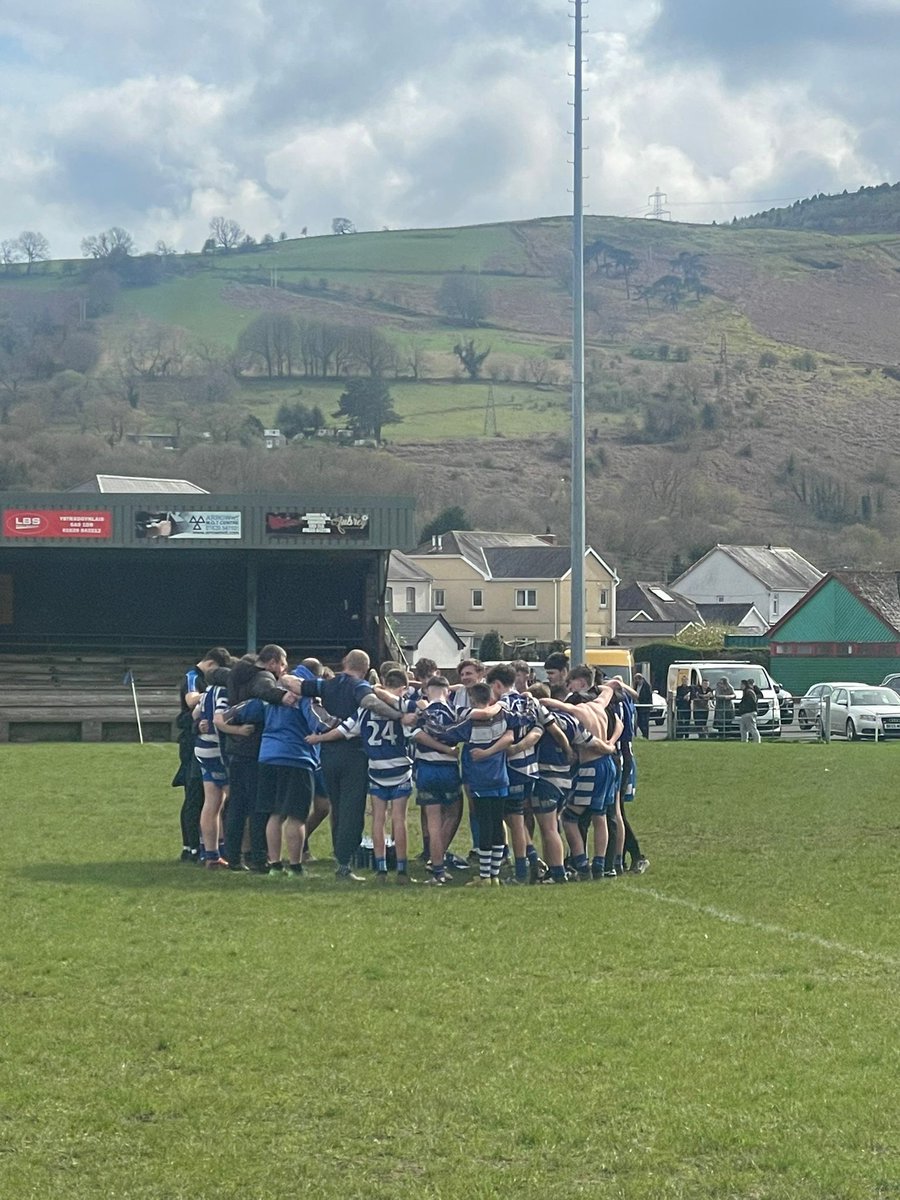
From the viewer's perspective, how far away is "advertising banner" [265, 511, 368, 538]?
44.1m

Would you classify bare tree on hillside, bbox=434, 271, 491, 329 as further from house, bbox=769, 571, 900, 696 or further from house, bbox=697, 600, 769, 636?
house, bbox=769, 571, 900, 696

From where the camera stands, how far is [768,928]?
1063cm

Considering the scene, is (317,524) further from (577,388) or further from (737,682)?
(577,388)

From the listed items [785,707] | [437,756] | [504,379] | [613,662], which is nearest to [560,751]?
[437,756]

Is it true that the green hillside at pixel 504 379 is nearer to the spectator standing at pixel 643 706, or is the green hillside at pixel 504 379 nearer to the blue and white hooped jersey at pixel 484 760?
the spectator standing at pixel 643 706

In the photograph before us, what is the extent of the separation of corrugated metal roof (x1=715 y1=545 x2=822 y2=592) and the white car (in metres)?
59.8

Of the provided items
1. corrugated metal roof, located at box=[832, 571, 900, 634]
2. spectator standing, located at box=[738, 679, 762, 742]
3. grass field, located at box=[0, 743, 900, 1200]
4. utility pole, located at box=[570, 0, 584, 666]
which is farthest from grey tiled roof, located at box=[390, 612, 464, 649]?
grass field, located at box=[0, 743, 900, 1200]

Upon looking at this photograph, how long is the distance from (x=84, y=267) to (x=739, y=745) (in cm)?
16438

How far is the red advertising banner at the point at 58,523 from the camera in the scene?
4372 cm

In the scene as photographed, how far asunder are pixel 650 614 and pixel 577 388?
2514 inches

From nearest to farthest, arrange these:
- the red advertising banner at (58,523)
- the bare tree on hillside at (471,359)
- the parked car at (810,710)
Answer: the parked car at (810,710) < the red advertising banner at (58,523) < the bare tree on hillside at (471,359)

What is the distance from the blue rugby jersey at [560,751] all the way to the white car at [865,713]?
24.5 meters

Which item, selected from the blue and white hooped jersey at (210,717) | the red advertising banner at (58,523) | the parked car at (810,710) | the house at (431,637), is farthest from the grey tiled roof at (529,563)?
the blue and white hooped jersey at (210,717)

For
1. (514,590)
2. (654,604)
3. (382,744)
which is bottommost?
(382,744)
